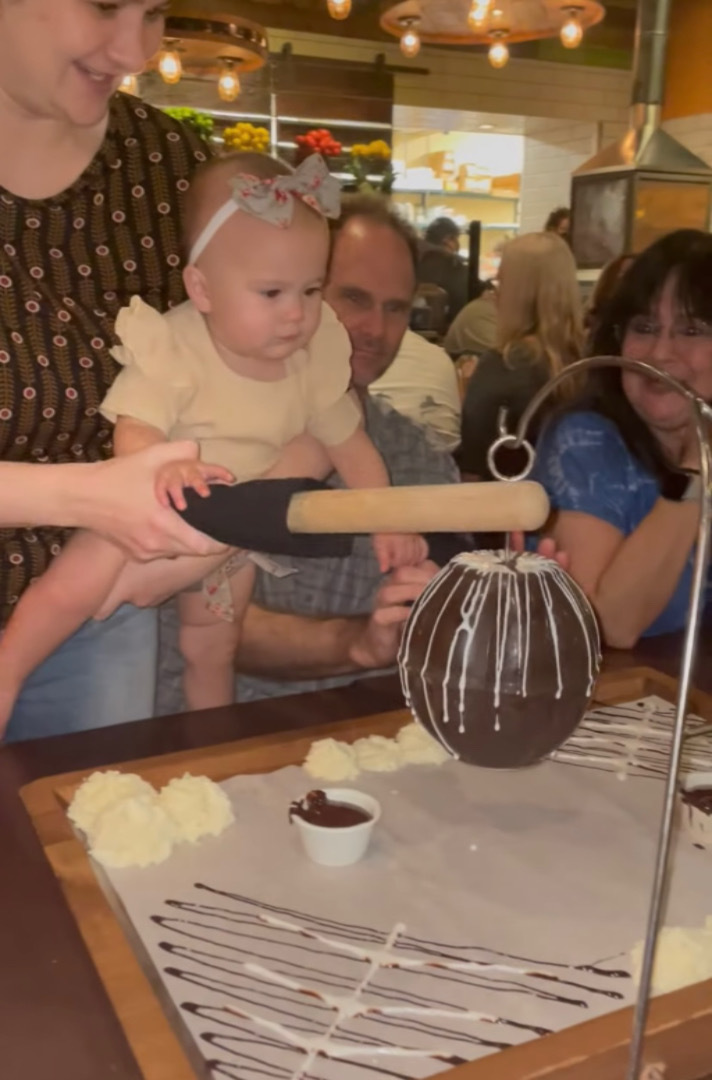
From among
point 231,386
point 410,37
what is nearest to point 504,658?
point 231,386

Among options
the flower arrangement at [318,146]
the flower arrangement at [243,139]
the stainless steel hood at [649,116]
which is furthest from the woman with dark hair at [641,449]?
the stainless steel hood at [649,116]

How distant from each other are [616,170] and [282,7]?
7.79 feet

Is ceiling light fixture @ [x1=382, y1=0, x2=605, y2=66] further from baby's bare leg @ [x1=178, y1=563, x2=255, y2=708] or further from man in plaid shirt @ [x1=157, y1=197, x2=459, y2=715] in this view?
baby's bare leg @ [x1=178, y1=563, x2=255, y2=708]

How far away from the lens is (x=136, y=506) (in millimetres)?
1070

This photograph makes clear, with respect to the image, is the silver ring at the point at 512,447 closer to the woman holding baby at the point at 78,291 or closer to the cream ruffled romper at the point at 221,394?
the woman holding baby at the point at 78,291

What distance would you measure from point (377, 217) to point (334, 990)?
1.44 m

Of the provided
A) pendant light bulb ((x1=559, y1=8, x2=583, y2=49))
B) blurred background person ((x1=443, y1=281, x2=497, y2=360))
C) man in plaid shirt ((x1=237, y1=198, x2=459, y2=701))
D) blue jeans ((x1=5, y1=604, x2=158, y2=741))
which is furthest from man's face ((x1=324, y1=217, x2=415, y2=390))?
blurred background person ((x1=443, y1=281, x2=497, y2=360))

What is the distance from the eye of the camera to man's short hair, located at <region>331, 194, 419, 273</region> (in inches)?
76.8

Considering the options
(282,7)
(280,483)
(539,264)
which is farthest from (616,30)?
(280,483)

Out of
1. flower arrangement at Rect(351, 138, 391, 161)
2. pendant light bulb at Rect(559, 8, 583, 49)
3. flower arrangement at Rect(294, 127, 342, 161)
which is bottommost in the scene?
flower arrangement at Rect(294, 127, 342, 161)

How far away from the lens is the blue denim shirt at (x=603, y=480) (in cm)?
192

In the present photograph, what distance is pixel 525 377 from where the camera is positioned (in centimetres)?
347

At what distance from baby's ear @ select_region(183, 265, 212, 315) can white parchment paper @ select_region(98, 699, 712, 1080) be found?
0.70 metres

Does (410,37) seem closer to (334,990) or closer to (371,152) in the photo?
(371,152)
